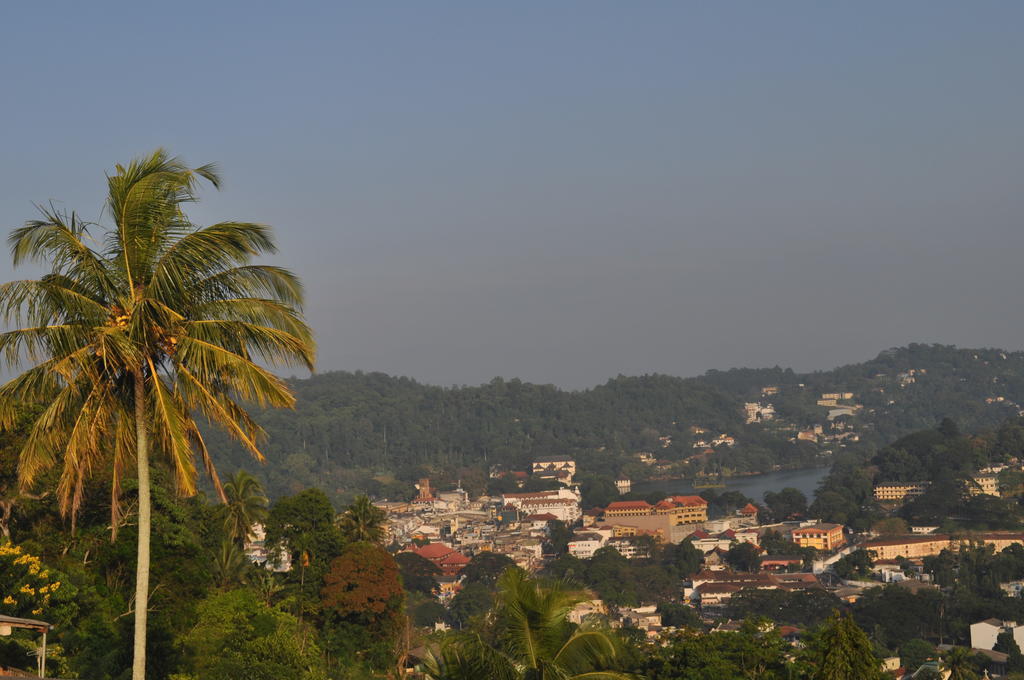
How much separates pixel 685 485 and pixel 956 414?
70.9 m

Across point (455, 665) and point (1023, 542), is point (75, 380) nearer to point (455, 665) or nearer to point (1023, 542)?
point (455, 665)

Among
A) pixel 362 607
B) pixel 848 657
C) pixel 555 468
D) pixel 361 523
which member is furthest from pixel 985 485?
pixel 848 657

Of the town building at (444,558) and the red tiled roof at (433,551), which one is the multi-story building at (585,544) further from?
the red tiled roof at (433,551)

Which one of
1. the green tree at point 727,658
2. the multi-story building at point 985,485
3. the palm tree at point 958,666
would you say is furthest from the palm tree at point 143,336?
the multi-story building at point 985,485

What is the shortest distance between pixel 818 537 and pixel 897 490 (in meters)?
23.4

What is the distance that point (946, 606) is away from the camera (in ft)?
174

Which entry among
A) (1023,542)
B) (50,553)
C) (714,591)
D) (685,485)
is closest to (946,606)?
(714,591)

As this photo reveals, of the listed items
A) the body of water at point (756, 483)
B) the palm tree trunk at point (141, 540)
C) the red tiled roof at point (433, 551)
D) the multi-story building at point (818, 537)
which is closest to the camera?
the palm tree trunk at point (141, 540)

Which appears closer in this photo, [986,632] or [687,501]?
[986,632]

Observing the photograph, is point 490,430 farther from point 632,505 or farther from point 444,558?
point 444,558

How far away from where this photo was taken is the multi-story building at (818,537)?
84.1 meters

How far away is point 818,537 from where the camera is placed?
84.8 m

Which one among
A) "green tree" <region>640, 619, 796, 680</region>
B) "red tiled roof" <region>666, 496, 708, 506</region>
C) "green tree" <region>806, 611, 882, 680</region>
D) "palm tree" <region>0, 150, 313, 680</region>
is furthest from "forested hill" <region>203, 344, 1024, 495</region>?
"palm tree" <region>0, 150, 313, 680</region>

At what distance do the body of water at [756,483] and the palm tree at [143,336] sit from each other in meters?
122
